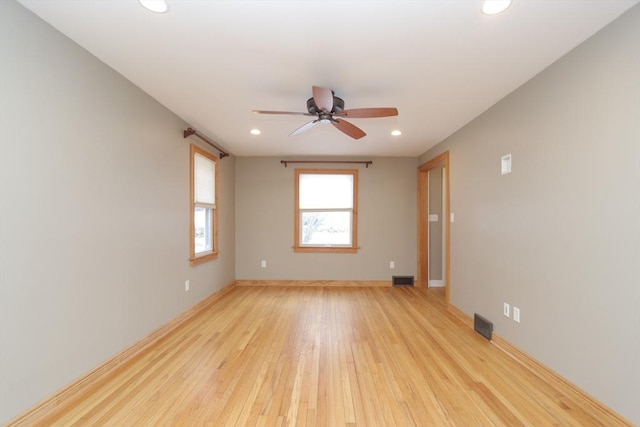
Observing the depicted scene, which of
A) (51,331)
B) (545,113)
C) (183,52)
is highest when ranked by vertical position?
(183,52)

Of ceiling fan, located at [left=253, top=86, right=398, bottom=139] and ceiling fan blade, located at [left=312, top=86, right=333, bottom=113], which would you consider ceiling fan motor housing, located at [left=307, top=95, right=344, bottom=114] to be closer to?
ceiling fan, located at [left=253, top=86, right=398, bottom=139]

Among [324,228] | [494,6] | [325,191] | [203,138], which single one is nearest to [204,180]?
[203,138]

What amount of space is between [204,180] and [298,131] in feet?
6.31

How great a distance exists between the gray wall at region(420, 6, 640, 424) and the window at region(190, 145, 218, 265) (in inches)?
140

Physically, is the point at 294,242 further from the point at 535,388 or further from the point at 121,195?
the point at 535,388

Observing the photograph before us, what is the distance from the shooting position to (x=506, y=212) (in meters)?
2.75

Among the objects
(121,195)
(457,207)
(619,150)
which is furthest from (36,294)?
(457,207)

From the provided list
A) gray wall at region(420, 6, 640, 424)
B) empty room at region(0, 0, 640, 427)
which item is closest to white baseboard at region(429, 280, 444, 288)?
empty room at region(0, 0, 640, 427)

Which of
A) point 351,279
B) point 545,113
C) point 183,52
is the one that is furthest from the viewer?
point 351,279

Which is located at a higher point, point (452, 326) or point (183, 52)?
point (183, 52)

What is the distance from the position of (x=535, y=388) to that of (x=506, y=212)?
148cm

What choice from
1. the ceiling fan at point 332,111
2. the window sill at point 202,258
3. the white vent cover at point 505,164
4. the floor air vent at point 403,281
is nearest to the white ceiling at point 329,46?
the ceiling fan at point 332,111

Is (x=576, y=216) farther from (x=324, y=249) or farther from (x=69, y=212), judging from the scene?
(x=324, y=249)

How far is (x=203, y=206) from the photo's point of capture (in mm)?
4027
